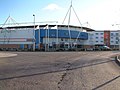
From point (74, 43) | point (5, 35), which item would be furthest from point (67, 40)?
point (5, 35)

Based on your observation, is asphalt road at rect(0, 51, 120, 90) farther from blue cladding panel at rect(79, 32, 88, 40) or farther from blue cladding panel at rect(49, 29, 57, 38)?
blue cladding panel at rect(79, 32, 88, 40)

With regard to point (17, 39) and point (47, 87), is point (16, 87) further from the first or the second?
point (17, 39)

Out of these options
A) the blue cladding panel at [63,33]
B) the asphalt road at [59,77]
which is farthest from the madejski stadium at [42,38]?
the asphalt road at [59,77]

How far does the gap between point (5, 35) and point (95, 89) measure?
85.9m

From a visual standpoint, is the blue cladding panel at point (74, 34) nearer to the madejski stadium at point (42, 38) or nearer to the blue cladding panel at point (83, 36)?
the madejski stadium at point (42, 38)

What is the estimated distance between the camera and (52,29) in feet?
271

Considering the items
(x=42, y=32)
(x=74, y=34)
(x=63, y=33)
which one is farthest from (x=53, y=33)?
(x=74, y=34)

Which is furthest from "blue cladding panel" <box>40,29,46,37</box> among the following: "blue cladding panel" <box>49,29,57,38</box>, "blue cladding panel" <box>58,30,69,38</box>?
"blue cladding panel" <box>58,30,69,38</box>

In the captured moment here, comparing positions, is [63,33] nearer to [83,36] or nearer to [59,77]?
[83,36]

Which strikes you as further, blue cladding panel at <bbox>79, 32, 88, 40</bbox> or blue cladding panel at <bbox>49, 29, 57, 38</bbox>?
blue cladding panel at <bbox>79, 32, 88, 40</bbox>

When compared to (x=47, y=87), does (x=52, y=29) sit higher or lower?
higher

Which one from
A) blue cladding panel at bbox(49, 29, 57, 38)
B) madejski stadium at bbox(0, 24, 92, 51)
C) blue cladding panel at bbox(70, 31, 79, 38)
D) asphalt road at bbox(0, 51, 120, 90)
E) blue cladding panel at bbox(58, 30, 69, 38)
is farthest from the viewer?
blue cladding panel at bbox(70, 31, 79, 38)

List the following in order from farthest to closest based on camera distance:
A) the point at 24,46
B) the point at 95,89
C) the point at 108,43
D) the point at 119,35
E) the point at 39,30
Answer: the point at 108,43 < the point at 119,35 < the point at 24,46 < the point at 39,30 < the point at 95,89

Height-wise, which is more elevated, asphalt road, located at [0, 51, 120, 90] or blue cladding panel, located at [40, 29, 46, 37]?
blue cladding panel, located at [40, 29, 46, 37]
